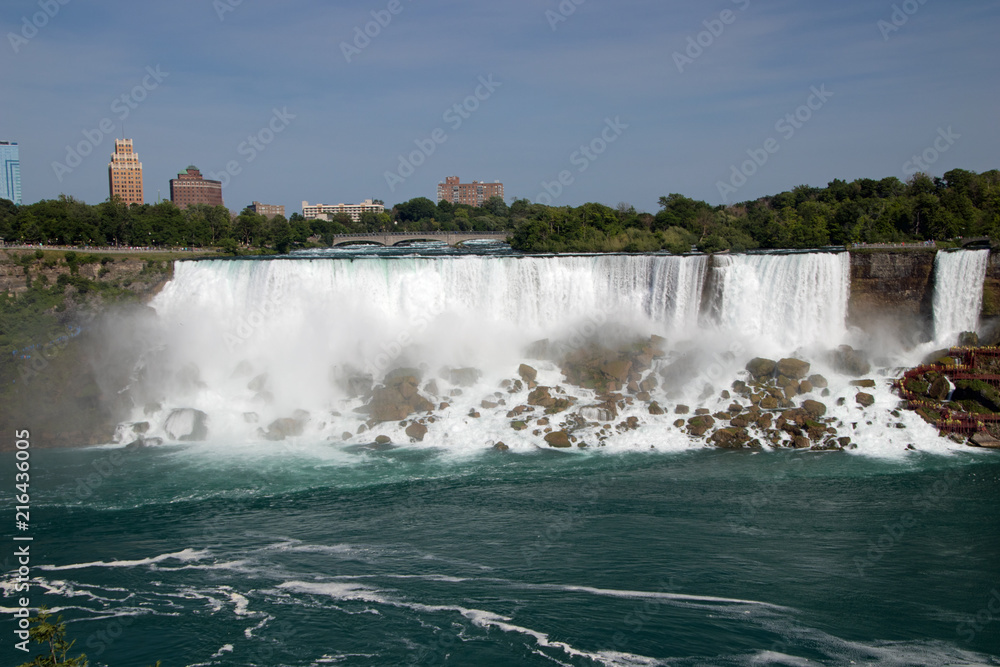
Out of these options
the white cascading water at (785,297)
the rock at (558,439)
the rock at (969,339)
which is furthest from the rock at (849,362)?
the rock at (558,439)

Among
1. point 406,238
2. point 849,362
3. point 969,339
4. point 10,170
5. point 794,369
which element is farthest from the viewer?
point 10,170

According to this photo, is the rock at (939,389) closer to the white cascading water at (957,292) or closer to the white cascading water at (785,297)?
the white cascading water at (957,292)

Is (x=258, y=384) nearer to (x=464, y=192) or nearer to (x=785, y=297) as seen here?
(x=785, y=297)

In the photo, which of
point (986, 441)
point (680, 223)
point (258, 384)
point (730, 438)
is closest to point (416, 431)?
point (258, 384)

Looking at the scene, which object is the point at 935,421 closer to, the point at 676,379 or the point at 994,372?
the point at 994,372

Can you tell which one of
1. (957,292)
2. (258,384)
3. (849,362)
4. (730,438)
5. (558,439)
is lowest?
(558,439)

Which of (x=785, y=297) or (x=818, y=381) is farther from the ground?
(x=785, y=297)
